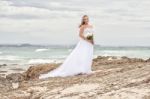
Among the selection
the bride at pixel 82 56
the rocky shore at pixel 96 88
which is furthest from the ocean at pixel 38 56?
the rocky shore at pixel 96 88

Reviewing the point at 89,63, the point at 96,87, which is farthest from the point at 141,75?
the point at 89,63

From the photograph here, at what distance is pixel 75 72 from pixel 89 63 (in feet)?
1.66

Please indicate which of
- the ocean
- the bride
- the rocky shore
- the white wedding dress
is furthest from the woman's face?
the ocean

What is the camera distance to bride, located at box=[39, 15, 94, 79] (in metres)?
14.1

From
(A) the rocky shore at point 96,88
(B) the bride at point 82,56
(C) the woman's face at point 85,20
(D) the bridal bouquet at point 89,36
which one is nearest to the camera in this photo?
(A) the rocky shore at point 96,88

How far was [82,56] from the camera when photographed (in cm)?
1442

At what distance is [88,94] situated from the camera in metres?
10.1

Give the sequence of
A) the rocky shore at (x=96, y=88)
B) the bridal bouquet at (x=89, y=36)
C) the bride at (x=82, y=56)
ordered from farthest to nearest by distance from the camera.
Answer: the bridal bouquet at (x=89, y=36)
the bride at (x=82, y=56)
the rocky shore at (x=96, y=88)

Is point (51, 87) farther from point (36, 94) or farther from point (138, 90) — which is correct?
point (138, 90)

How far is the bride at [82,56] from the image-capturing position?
14094 mm

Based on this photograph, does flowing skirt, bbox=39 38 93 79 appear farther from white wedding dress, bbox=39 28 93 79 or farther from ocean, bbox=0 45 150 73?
ocean, bbox=0 45 150 73

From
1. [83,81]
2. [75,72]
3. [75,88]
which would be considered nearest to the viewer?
[75,88]

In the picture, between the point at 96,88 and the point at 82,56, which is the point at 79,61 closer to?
the point at 82,56

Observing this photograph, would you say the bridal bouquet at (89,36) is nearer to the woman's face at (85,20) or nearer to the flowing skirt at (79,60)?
the flowing skirt at (79,60)
